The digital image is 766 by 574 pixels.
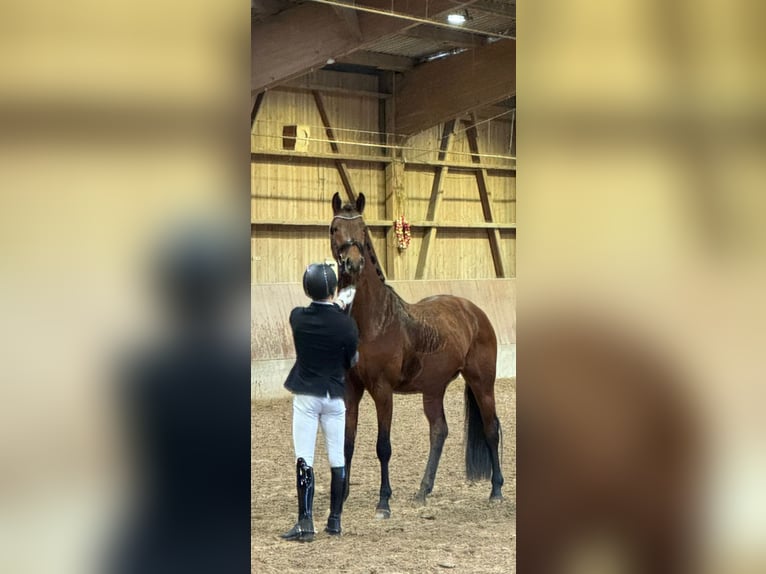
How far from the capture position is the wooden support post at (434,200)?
9352 millimetres

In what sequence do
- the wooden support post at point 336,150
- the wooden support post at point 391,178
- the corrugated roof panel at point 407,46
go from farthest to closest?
the wooden support post at point 391,178 → the wooden support post at point 336,150 → the corrugated roof panel at point 407,46

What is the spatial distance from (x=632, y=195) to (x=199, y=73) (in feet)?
0.90

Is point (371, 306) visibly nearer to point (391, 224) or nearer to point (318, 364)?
point (318, 364)

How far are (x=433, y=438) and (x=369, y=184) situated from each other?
5625mm

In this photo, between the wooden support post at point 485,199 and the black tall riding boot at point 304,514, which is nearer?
the black tall riding boot at point 304,514

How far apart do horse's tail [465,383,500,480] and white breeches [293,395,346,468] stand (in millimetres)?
872

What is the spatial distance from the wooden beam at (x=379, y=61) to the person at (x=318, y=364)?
613cm

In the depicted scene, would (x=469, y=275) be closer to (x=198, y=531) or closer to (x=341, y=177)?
(x=341, y=177)

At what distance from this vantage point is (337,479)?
3180mm

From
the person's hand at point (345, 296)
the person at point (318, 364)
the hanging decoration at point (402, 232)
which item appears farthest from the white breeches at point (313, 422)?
the hanging decoration at point (402, 232)

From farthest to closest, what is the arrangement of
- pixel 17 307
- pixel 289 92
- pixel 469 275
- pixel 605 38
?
pixel 469 275, pixel 289 92, pixel 605 38, pixel 17 307

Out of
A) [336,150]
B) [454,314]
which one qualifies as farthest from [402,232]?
[454,314]

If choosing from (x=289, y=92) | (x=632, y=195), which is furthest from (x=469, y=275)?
(x=632, y=195)

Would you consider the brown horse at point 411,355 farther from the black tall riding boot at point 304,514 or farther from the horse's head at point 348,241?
the black tall riding boot at point 304,514
